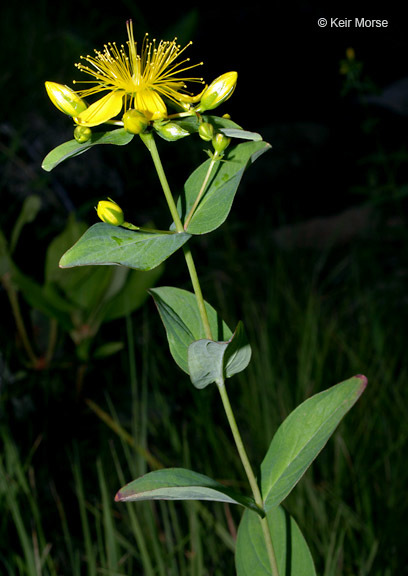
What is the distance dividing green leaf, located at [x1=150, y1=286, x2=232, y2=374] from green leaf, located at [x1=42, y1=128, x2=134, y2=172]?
0.52 ft

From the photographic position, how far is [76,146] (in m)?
0.57

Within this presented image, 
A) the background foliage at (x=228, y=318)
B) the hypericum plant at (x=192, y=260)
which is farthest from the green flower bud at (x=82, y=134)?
the background foliage at (x=228, y=318)

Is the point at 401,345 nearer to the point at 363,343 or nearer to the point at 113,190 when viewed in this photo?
the point at 363,343

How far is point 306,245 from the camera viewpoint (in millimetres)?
2564

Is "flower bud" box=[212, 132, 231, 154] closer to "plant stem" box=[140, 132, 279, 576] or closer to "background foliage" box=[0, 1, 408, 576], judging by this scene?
"plant stem" box=[140, 132, 279, 576]

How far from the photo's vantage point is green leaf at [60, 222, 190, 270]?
556mm

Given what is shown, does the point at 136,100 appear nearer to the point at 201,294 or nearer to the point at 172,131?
the point at 172,131

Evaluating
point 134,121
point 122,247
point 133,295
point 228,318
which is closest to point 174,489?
point 122,247

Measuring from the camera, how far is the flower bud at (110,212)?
22.4 inches

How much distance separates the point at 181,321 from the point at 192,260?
0.37 ft

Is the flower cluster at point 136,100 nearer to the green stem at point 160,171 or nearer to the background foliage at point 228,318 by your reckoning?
the green stem at point 160,171

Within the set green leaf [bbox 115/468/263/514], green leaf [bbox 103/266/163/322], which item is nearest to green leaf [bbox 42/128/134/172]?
green leaf [bbox 115/468/263/514]

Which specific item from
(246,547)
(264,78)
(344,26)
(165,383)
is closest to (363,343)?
(165,383)

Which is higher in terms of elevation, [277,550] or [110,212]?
[110,212]
